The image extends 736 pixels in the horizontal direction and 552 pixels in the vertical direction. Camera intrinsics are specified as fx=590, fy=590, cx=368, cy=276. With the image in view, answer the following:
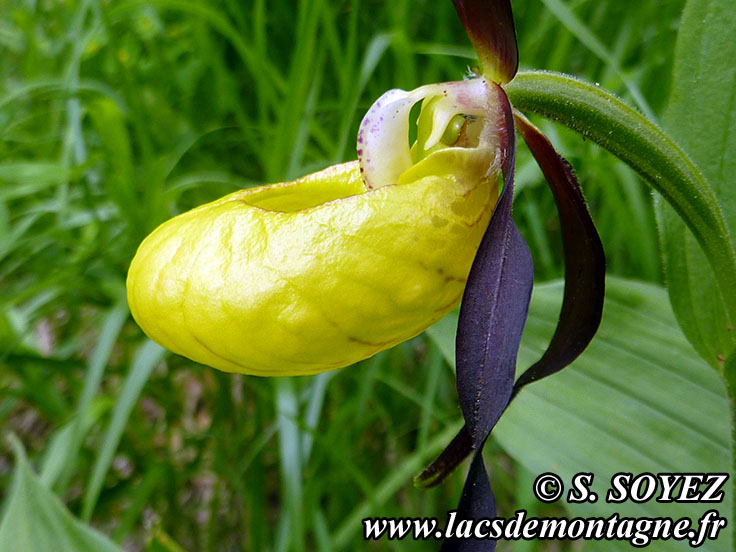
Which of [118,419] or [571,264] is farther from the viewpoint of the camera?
[118,419]

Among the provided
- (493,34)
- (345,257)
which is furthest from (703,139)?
(345,257)

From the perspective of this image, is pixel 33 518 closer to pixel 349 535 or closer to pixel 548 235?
pixel 349 535

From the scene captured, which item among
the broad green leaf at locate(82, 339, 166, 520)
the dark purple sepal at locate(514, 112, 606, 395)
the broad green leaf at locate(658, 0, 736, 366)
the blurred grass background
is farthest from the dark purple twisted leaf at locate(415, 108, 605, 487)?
the broad green leaf at locate(82, 339, 166, 520)

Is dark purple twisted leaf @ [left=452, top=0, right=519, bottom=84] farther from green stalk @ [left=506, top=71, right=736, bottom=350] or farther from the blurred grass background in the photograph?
the blurred grass background

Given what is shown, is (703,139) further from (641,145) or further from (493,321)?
(493,321)

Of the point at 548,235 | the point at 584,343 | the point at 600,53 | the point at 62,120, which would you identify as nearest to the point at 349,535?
A: the point at 584,343
